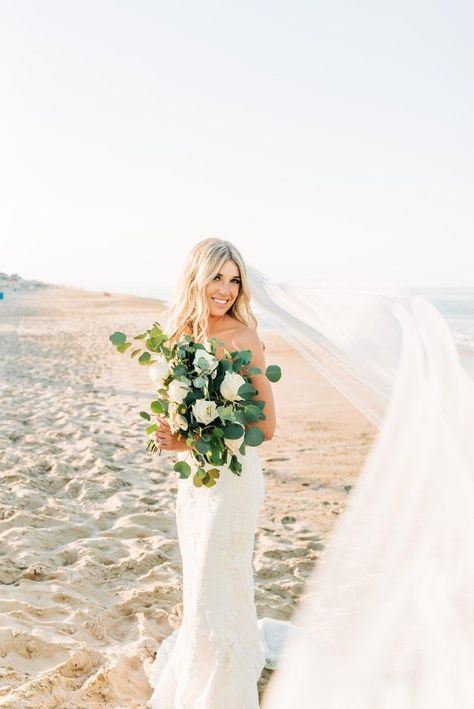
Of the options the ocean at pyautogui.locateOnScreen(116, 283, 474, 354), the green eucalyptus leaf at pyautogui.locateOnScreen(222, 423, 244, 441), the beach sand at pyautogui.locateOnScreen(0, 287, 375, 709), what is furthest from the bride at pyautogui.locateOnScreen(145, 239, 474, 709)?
the ocean at pyautogui.locateOnScreen(116, 283, 474, 354)

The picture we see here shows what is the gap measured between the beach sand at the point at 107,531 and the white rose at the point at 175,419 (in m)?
1.46

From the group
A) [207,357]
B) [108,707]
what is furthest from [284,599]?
[207,357]

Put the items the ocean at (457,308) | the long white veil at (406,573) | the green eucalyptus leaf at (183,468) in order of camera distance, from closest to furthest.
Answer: the long white veil at (406,573) < the green eucalyptus leaf at (183,468) < the ocean at (457,308)

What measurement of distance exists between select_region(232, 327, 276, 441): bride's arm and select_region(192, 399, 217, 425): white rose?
0.21 metres

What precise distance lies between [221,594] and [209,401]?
38.5 inches

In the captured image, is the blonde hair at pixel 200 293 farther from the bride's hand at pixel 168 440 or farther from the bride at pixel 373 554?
the bride's hand at pixel 168 440

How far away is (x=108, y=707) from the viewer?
10.4 ft

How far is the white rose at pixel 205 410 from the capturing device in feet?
8.73

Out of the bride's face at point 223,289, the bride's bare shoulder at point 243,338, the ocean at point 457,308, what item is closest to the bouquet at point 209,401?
the bride's bare shoulder at point 243,338

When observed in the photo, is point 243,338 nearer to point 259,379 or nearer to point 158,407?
point 259,379

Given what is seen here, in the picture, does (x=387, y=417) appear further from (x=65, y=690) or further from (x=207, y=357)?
(x=65, y=690)

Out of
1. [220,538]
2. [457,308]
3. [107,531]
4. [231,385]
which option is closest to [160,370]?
[231,385]

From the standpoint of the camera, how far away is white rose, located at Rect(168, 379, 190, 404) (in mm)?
2715

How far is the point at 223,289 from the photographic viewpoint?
3035 millimetres
